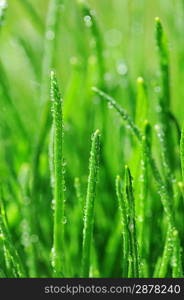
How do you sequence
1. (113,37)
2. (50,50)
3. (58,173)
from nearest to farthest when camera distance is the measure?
1. (58,173)
2. (50,50)
3. (113,37)

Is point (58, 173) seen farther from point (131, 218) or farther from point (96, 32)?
point (96, 32)

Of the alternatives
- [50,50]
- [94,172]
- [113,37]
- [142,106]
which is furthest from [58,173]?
[113,37]

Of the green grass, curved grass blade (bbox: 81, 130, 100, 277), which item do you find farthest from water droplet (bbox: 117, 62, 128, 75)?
curved grass blade (bbox: 81, 130, 100, 277)

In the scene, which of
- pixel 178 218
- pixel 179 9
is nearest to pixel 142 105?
pixel 178 218

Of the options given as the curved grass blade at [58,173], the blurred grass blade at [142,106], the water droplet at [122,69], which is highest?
the water droplet at [122,69]

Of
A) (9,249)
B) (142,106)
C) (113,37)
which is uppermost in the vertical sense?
(113,37)

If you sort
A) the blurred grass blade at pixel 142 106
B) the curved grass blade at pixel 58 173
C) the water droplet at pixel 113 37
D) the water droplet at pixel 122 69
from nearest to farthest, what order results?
the curved grass blade at pixel 58 173 → the blurred grass blade at pixel 142 106 → the water droplet at pixel 122 69 → the water droplet at pixel 113 37

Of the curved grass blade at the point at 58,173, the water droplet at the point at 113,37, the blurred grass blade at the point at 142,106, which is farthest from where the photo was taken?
the water droplet at the point at 113,37

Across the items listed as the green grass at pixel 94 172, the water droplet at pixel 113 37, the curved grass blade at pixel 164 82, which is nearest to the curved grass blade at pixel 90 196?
the green grass at pixel 94 172

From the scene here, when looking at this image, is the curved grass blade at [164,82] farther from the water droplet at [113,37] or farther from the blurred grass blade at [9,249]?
the water droplet at [113,37]
